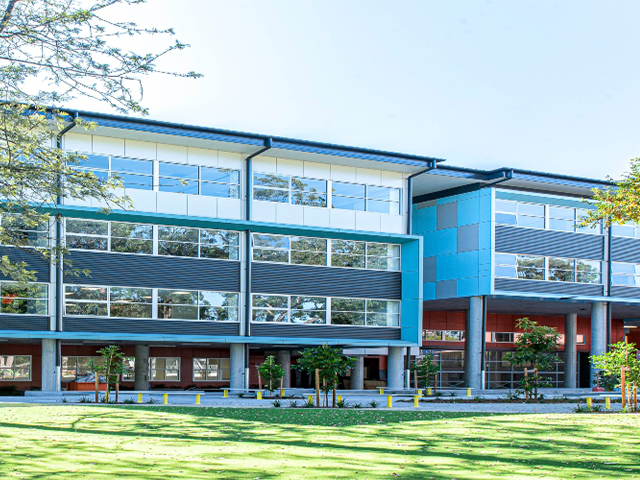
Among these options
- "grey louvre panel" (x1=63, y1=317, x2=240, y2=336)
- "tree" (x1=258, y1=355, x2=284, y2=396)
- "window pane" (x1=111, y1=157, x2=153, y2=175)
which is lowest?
"tree" (x1=258, y1=355, x2=284, y2=396)

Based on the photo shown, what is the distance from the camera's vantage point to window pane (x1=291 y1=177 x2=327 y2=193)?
1716 inches

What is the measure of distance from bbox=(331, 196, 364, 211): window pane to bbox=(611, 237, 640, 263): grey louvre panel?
678 inches

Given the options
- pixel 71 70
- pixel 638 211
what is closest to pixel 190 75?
pixel 71 70

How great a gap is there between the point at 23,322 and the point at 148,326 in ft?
18.3

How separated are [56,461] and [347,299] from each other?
32.4 meters

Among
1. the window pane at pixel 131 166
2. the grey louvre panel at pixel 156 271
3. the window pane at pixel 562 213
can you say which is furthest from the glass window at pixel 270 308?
the window pane at pixel 562 213

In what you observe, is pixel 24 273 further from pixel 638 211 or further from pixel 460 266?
pixel 460 266

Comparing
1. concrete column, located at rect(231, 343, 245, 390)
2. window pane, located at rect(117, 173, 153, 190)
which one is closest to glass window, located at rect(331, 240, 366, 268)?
concrete column, located at rect(231, 343, 245, 390)

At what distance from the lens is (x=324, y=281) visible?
4391 centimetres

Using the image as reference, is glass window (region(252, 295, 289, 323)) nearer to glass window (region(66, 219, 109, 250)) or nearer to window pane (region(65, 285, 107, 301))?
window pane (region(65, 285, 107, 301))

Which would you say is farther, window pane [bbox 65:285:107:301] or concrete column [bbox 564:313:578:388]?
concrete column [bbox 564:313:578:388]

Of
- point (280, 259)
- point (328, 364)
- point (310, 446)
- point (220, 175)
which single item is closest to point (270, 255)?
point (280, 259)

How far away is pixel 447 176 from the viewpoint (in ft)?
156

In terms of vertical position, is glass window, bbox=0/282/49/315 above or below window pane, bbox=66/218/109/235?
below
